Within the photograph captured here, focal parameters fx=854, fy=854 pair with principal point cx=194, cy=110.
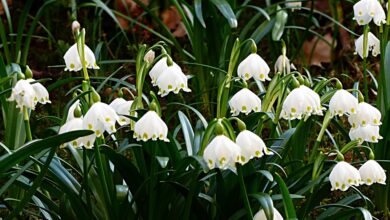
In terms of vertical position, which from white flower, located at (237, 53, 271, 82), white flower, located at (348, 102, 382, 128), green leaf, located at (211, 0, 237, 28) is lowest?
white flower, located at (348, 102, 382, 128)

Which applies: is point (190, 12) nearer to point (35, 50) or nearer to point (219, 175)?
point (35, 50)

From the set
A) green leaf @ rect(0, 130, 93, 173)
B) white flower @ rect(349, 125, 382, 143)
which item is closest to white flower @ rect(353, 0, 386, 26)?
white flower @ rect(349, 125, 382, 143)

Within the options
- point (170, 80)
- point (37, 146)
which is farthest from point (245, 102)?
point (37, 146)

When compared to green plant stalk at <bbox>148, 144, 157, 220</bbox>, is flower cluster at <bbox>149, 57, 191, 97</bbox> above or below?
above

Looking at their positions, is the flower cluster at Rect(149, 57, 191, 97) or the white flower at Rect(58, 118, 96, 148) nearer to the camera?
the white flower at Rect(58, 118, 96, 148)

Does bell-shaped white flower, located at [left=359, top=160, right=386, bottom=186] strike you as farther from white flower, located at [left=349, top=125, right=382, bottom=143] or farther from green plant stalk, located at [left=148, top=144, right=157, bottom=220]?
green plant stalk, located at [left=148, top=144, right=157, bottom=220]

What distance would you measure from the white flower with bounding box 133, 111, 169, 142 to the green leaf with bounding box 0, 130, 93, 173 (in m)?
0.15

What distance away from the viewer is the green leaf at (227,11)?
12.7 ft

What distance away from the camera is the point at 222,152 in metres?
2.21

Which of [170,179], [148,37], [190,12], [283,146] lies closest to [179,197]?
[170,179]

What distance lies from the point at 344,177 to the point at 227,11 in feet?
5.45

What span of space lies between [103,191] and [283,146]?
0.65 meters

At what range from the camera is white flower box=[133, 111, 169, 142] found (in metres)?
2.35

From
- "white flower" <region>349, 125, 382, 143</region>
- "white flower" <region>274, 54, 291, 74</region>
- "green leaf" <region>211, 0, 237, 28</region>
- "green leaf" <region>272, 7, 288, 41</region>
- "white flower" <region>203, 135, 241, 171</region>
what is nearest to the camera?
"white flower" <region>203, 135, 241, 171</region>
